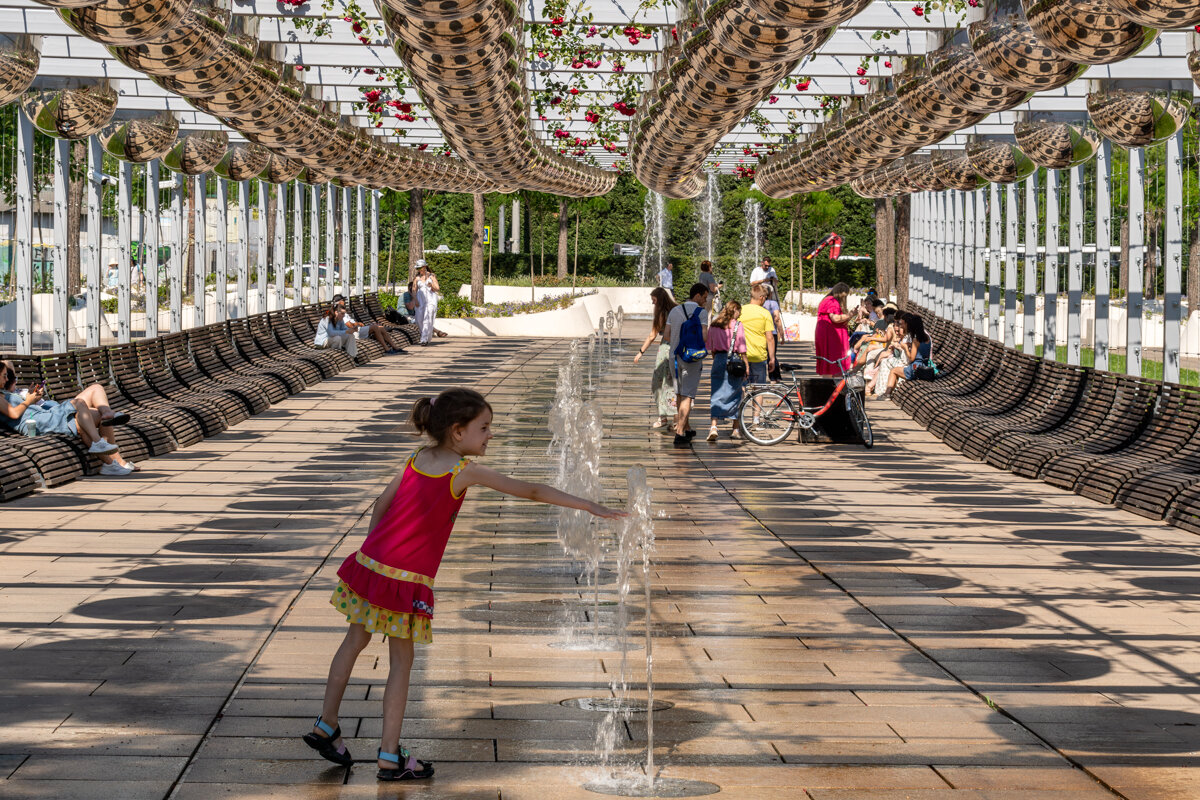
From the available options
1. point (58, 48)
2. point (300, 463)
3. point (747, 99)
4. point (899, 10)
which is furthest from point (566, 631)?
point (58, 48)

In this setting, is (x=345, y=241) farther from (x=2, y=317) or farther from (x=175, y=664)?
(x=175, y=664)

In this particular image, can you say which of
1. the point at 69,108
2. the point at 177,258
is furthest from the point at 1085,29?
the point at 177,258

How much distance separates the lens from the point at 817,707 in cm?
585

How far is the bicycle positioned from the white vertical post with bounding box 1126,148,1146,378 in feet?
9.54

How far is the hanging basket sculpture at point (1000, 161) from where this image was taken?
59.6 ft

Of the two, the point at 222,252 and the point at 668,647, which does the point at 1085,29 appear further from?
the point at 222,252

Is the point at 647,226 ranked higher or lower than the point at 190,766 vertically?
higher

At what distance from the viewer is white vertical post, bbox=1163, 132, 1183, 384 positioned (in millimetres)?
13727

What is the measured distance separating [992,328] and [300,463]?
12591mm

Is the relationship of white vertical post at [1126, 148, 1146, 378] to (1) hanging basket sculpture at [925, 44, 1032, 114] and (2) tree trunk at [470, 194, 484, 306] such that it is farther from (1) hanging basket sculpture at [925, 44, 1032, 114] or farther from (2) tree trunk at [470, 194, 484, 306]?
(2) tree trunk at [470, 194, 484, 306]

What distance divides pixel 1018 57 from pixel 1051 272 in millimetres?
10787

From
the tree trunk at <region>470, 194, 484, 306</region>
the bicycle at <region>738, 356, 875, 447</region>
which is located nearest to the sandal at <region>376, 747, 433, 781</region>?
the bicycle at <region>738, 356, 875, 447</region>

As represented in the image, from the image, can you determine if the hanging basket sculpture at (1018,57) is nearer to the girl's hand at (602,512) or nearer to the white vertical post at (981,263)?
the girl's hand at (602,512)

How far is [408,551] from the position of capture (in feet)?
16.4
